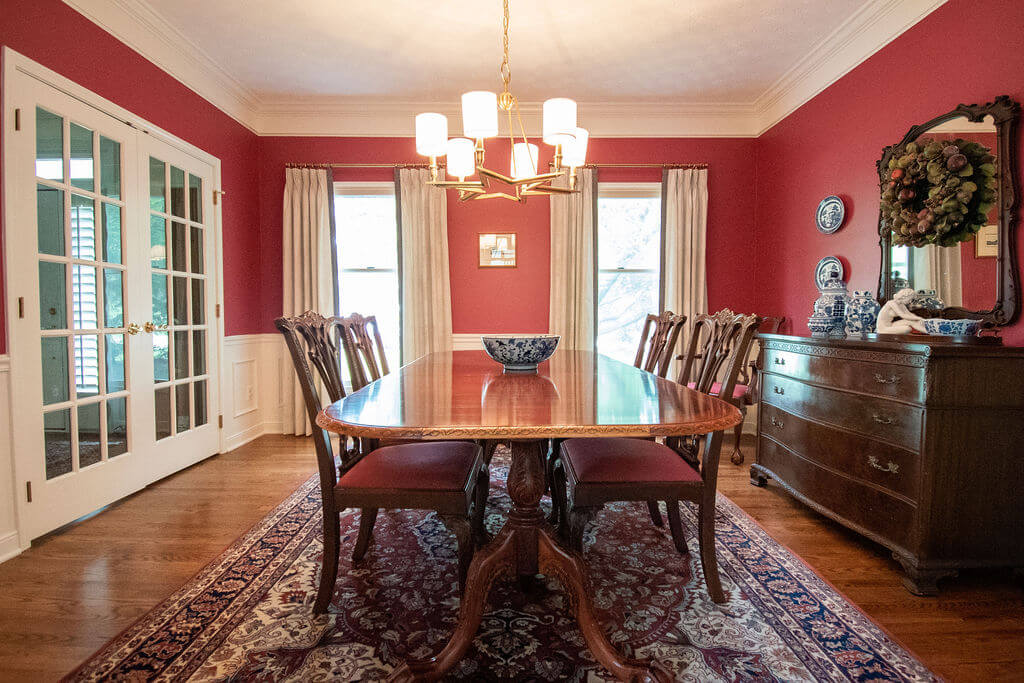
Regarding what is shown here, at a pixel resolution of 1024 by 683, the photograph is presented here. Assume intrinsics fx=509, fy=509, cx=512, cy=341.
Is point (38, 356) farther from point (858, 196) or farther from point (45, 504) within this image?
point (858, 196)

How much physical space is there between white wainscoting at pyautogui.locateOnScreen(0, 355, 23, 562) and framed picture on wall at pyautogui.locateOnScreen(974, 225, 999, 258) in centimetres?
423

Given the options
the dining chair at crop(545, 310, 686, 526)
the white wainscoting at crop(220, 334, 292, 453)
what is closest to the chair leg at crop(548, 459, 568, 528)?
the dining chair at crop(545, 310, 686, 526)

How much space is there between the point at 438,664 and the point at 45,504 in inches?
85.1

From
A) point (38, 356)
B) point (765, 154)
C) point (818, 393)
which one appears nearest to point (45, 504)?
point (38, 356)

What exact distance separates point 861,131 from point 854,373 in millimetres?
1835

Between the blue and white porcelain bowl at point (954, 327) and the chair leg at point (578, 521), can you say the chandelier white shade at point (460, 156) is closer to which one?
the chair leg at point (578, 521)

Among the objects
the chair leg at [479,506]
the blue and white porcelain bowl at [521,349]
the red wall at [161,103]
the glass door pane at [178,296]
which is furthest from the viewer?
the glass door pane at [178,296]

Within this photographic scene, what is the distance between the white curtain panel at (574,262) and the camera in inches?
171

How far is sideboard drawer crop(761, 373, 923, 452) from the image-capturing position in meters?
1.92

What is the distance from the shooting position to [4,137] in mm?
2119

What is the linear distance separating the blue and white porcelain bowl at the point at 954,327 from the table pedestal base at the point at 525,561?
1.93 m

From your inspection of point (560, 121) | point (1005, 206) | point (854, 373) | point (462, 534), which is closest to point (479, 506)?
point (462, 534)

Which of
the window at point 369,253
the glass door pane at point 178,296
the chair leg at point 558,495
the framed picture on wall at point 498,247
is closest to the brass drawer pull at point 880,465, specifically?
the chair leg at point 558,495

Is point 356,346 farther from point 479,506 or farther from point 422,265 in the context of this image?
point 422,265
